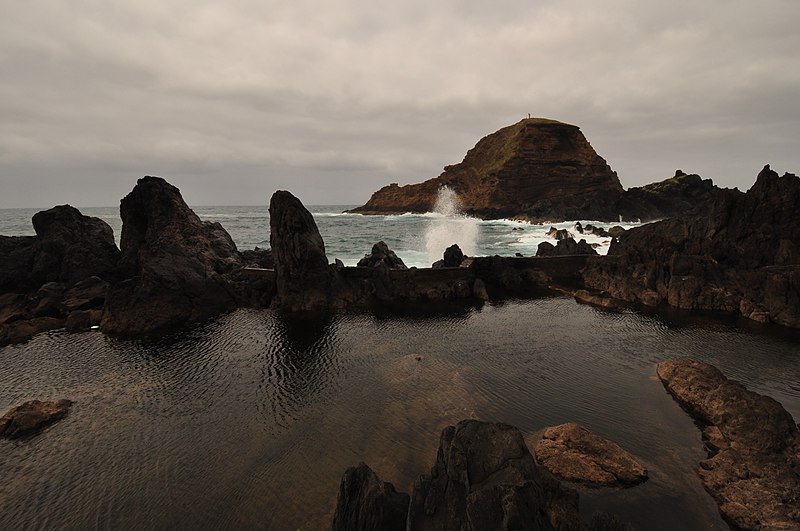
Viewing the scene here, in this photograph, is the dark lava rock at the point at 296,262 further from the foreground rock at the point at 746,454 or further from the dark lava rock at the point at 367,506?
the foreground rock at the point at 746,454

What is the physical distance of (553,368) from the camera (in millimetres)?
21469

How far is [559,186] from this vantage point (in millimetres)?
141250

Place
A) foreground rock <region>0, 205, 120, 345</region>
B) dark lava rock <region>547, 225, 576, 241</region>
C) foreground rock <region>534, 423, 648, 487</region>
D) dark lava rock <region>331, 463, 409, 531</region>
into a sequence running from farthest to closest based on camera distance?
dark lava rock <region>547, 225, 576, 241</region>, foreground rock <region>0, 205, 120, 345</region>, foreground rock <region>534, 423, 648, 487</region>, dark lava rock <region>331, 463, 409, 531</region>

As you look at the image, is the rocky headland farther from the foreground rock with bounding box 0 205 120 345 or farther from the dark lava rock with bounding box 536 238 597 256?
the foreground rock with bounding box 0 205 120 345

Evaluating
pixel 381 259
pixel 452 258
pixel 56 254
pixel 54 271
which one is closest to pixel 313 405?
pixel 381 259

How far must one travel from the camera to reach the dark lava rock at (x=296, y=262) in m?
34.4

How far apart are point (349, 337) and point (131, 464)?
14.9m

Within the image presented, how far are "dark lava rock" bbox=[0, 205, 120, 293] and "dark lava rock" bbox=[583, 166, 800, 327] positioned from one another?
52.7m

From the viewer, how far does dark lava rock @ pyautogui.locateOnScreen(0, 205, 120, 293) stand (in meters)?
33.5

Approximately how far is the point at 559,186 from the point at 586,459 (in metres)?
144

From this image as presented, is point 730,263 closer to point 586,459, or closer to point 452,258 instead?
point 452,258

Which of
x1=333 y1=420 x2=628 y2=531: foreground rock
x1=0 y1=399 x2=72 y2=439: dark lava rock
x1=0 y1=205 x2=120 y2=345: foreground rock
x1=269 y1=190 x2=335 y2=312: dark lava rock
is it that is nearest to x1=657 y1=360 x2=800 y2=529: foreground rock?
x1=333 y1=420 x2=628 y2=531: foreground rock

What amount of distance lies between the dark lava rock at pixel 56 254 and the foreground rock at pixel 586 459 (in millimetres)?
41521

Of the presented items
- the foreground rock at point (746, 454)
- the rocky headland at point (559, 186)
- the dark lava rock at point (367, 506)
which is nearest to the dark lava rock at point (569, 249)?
the foreground rock at point (746, 454)
